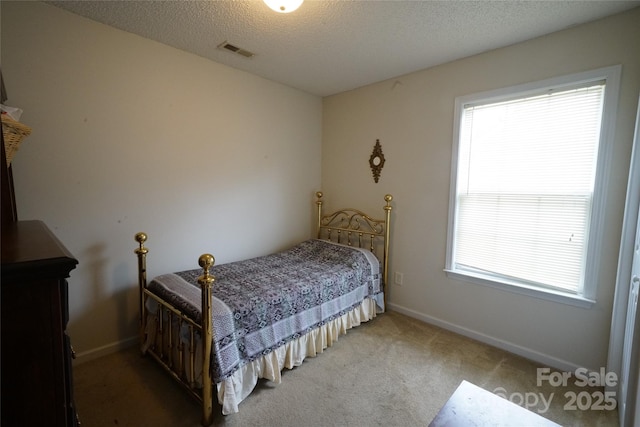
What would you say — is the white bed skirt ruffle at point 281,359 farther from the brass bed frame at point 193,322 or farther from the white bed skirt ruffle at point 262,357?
the brass bed frame at point 193,322

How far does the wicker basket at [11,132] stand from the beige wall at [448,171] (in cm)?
273

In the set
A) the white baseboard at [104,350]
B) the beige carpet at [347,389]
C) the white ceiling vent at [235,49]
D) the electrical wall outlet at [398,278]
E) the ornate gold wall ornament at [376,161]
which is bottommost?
the beige carpet at [347,389]

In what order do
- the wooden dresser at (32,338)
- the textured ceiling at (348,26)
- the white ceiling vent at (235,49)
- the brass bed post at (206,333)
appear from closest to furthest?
the wooden dresser at (32,338) < the brass bed post at (206,333) < the textured ceiling at (348,26) < the white ceiling vent at (235,49)

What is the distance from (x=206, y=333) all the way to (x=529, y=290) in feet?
7.72

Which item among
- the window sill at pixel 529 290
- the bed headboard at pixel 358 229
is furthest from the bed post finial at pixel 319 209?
the window sill at pixel 529 290

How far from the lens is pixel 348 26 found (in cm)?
200

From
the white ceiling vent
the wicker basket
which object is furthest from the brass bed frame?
the white ceiling vent

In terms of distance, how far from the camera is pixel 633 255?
1.68m

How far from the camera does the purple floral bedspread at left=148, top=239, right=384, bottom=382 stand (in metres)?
1.66

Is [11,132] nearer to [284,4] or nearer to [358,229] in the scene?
[284,4]

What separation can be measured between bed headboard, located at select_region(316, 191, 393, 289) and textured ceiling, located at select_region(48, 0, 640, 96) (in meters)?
1.36

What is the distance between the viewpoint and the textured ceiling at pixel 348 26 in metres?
1.78

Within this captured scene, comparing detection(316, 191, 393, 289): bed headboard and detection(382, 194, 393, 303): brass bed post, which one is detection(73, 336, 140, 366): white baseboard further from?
detection(382, 194, 393, 303): brass bed post

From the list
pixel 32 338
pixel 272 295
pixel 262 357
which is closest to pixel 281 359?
pixel 262 357
